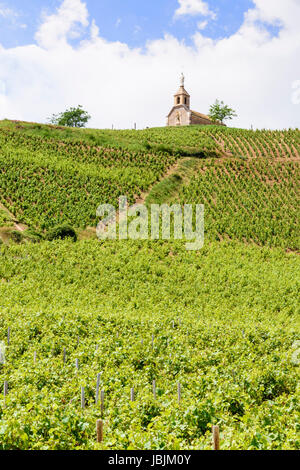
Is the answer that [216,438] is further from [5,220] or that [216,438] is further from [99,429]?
[5,220]

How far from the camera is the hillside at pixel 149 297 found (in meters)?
8.28

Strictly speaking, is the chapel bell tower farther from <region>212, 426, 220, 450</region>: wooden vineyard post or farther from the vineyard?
<region>212, 426, 220, 450</region>: wooden vineyard post

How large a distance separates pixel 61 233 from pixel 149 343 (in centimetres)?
1937

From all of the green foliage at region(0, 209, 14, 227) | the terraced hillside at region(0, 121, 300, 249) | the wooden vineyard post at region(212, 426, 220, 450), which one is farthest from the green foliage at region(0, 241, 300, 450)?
the terraced hillside at region(0, 121, 300, 249)

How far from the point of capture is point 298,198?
44.6 meters

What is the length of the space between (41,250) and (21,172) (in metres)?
15.9

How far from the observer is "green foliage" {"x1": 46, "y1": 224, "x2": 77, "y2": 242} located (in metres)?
30.9

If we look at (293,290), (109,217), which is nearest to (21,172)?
(109,217)

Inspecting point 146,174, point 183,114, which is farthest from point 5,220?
point 183,114

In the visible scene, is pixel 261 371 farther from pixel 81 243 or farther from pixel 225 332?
pixel 81 243

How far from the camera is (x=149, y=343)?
46.2 feet

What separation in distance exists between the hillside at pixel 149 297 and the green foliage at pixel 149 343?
0.20 ft

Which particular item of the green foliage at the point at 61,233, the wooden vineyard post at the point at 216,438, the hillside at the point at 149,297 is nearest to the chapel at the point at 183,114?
the hillside at the point at 149,297

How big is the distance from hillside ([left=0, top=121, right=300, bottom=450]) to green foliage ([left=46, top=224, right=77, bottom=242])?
714 millimetres
